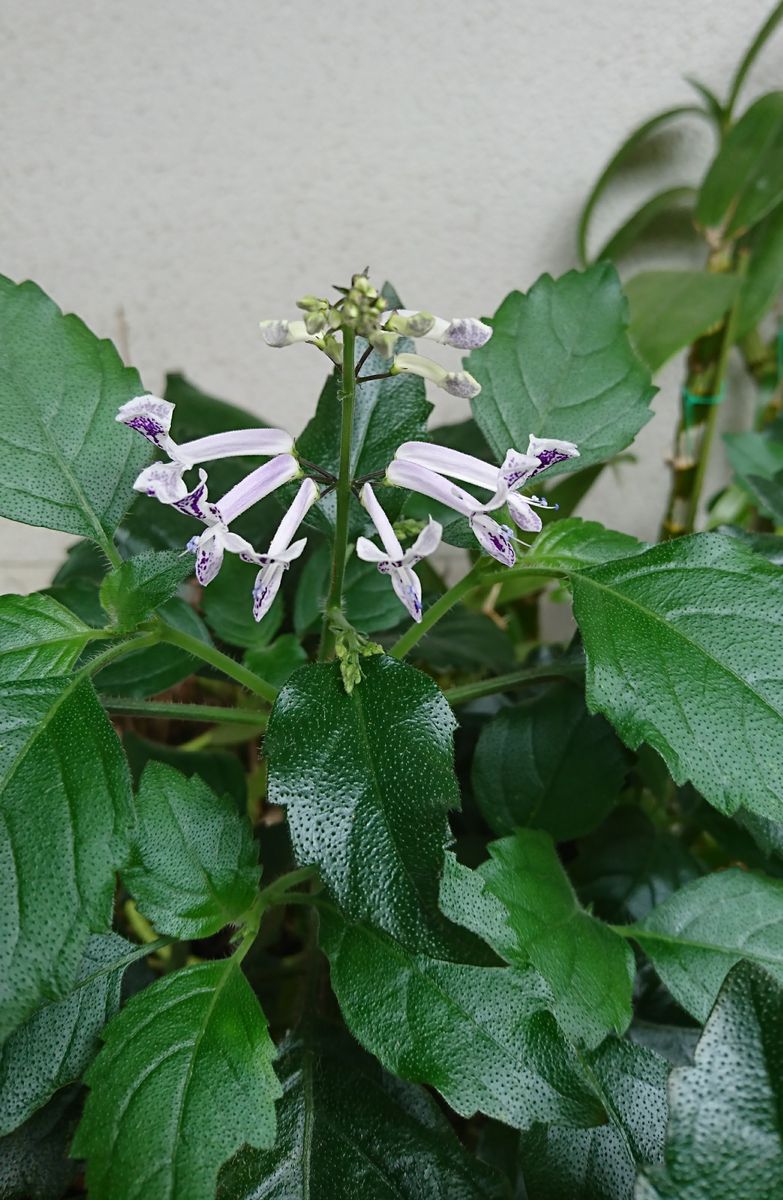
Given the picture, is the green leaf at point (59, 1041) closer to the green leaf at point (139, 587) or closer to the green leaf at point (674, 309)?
the green leaf at point (139, 587)

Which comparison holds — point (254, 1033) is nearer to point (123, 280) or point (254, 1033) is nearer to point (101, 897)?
point (101, 897)

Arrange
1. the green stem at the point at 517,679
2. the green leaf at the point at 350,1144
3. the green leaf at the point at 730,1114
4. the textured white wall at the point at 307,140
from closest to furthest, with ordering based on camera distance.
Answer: the green leaf at the point at 730,1114 < the green leaf at the point at 350,1144 < the green stem at the point at 517,679 < the textured white wall at the point at 307,140

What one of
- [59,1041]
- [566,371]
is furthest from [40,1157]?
[566,371]

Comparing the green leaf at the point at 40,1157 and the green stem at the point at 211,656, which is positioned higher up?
the green stem at the point at 211,656

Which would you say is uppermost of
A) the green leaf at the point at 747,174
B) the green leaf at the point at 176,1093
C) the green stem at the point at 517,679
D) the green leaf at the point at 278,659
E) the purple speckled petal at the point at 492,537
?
the green leaf at the point at 747,174

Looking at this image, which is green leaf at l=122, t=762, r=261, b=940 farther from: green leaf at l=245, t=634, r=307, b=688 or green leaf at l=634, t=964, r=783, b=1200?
green leaf at l=634, t=964, r=783, b=1200

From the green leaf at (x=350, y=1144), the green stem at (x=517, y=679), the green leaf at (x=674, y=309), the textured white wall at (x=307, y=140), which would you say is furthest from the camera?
the textured white wall at (x=307, y=140)

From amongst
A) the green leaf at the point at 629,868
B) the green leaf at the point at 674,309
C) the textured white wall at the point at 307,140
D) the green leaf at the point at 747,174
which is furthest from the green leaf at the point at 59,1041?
the green leaf at the point at 747,174
